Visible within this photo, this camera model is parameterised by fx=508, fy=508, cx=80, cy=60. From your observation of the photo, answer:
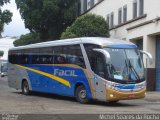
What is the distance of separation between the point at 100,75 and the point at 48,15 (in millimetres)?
29248

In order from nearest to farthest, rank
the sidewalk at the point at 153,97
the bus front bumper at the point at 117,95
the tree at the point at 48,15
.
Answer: the bus front bumper at the point at 117,95 < the sidewalk at the point at 153,97 < the tree at the point at 48,15

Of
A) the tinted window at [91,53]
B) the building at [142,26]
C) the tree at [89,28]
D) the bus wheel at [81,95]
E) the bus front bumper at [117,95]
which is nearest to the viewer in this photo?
the bus front bumper at [117,95]

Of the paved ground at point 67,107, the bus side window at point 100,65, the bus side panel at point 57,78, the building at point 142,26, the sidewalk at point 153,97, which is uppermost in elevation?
the building at point 142,26

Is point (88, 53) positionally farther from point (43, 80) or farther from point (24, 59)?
point (24, 59)

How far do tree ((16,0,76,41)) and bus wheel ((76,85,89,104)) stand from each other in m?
26.5

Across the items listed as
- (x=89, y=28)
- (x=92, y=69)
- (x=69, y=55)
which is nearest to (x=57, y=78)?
(x=69, y=55)

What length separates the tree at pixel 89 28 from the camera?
40.4 meters

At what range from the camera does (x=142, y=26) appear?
35.8 meters

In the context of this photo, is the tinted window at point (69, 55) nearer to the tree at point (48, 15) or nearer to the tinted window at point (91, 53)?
the tinted window at point (91, 53)

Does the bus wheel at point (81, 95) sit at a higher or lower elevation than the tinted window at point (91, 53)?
lower

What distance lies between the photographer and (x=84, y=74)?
77.5 ft

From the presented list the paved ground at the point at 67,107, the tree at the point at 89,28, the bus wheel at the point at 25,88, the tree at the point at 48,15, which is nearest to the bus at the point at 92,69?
the paved ground at the point at 67,107

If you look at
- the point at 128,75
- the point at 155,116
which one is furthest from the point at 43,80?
the point at 155,116

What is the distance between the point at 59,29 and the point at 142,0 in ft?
60.8
